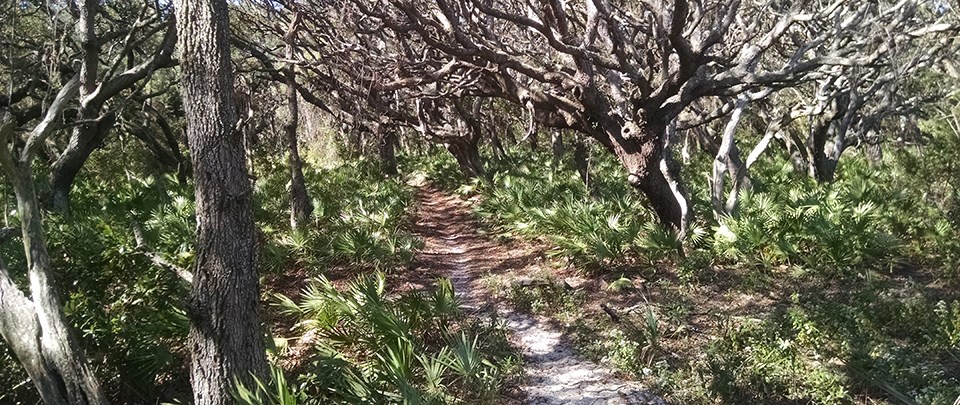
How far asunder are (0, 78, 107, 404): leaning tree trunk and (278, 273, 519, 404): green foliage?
1.55 meters

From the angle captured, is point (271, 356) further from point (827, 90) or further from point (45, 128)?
point (827, 90)

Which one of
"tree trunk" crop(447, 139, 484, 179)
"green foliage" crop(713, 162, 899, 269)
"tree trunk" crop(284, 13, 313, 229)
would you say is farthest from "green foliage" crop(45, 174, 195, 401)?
"tree trunk" crop(447, 139, 484, 179)

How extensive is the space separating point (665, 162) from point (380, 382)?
5922 millimetres

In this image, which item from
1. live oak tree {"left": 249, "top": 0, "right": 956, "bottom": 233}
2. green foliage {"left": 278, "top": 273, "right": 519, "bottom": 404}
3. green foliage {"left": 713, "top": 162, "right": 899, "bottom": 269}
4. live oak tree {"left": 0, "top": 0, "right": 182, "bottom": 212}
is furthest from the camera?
live oak tree {"left": 0, "top": 0, "right": 182, "bottom": 212}

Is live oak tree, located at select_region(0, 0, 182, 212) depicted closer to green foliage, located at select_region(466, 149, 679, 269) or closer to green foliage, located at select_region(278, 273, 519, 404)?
green foliage, located at select_region(278, 273, 519, 404)

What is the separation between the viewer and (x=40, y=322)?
3.79 metres

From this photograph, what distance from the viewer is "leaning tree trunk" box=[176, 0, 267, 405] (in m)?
3.76

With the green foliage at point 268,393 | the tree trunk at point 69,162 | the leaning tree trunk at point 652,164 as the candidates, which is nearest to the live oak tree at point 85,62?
the tree trunk at point 69,162

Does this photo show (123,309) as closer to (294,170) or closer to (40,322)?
(40,322)

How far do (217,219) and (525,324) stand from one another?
3.83 meters

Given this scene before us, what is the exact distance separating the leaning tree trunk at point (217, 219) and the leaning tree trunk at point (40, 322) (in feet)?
2.34

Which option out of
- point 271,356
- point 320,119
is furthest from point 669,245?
point 320,119

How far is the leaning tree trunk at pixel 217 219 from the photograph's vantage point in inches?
148

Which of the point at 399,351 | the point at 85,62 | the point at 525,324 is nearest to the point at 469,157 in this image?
the point at 85,62
